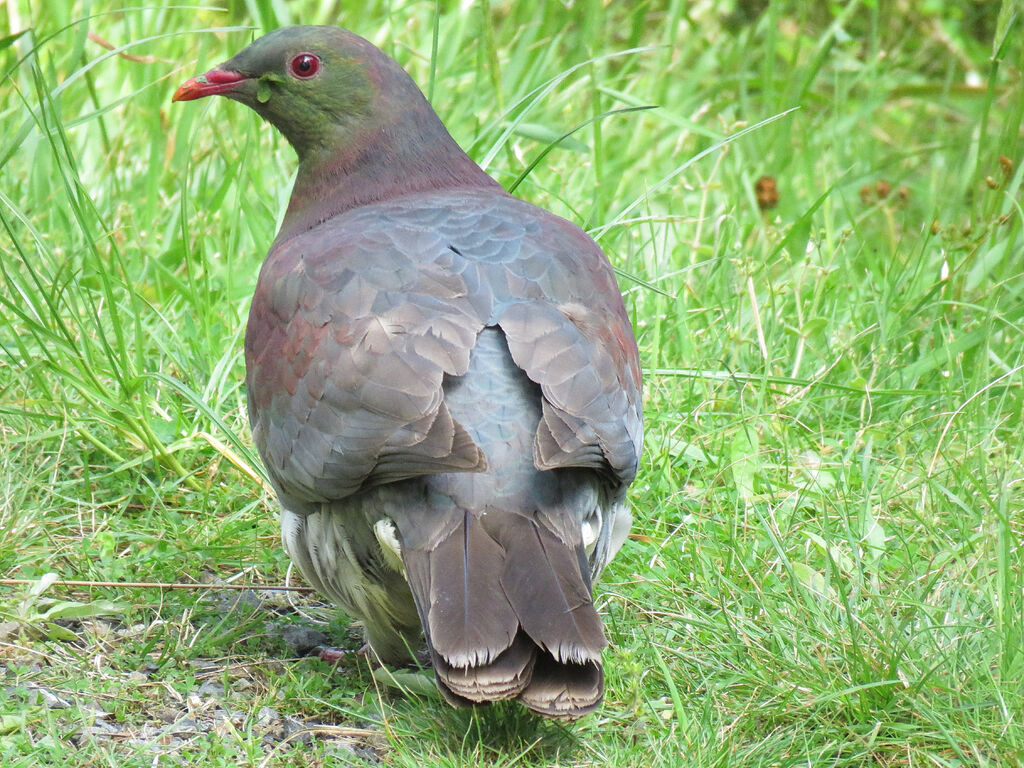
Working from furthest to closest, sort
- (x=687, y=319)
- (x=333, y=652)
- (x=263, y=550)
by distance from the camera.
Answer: (x=687, y=319)
(x=263, y=550)
(x=333, y=652)

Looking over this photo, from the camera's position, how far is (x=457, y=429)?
295 centimetres

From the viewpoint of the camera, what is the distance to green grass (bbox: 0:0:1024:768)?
10.1 feet

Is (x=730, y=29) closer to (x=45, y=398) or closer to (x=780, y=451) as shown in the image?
(x=780, y=451)

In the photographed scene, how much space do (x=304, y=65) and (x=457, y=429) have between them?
1626 mm

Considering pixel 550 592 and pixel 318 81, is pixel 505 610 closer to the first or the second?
pixel 550 592

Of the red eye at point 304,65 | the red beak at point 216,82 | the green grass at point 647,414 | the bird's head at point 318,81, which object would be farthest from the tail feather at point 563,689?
the red beak at point 216,82

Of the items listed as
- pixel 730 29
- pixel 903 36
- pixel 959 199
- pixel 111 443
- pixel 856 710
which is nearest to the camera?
pixel 856 710

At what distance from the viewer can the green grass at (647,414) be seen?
3082 millimetres

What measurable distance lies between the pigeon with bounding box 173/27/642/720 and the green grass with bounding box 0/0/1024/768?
0.94ft

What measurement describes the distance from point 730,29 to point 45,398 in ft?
15.2

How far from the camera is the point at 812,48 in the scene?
25.7 ft

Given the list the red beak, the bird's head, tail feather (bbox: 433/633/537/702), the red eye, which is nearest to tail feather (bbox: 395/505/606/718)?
tail feather (bbox: 433/633/537/702)

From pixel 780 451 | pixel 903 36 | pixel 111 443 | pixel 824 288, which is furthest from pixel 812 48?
pixel 111 443

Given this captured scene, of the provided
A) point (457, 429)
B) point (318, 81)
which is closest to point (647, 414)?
point (318, 81)
